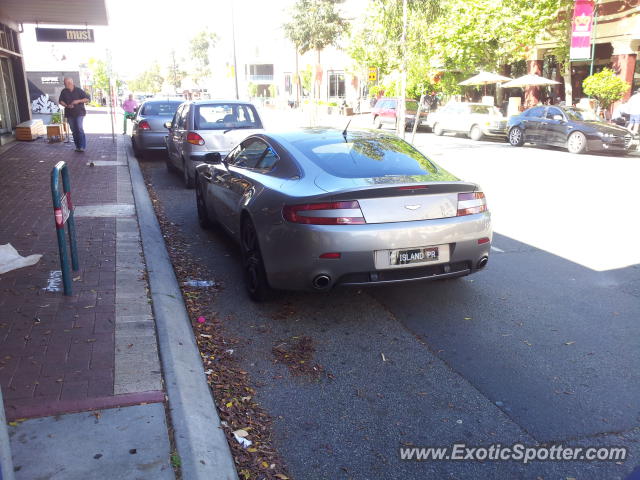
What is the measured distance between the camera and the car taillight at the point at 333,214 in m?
4.36

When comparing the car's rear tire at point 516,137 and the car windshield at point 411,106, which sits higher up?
the car windshield at point 411,106

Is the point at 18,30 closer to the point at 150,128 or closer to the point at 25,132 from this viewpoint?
the point at 25,132

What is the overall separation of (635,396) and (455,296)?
194 centimetres

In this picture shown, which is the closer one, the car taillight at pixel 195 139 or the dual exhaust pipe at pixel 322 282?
the dual exhaust pipe at pixel 322 282

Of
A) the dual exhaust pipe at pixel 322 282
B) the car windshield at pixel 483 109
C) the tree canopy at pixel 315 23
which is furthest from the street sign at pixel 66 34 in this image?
the tree canopy at pixel 315 23

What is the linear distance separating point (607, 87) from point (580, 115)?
19.4 feet

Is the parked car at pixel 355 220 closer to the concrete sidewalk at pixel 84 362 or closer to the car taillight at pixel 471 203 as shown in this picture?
the car taillight at pixel 471 203

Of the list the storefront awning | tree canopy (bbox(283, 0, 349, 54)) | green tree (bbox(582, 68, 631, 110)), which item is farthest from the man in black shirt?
tree canopy (bbox(283, 0, 349, 54))

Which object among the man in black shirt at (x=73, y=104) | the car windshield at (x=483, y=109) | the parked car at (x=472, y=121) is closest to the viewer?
the man in black shirt at (x=73, y=104)

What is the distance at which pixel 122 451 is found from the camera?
279cm

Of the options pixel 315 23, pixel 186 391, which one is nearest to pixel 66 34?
pixel 186 391

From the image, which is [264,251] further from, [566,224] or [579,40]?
[579,40]

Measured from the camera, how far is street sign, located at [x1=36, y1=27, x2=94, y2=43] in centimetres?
1852

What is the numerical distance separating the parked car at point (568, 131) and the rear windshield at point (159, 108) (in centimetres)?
1232
